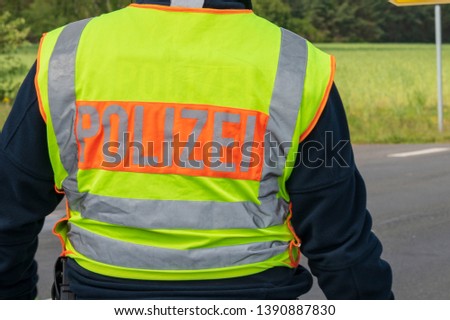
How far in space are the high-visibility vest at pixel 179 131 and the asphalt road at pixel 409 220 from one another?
408cm

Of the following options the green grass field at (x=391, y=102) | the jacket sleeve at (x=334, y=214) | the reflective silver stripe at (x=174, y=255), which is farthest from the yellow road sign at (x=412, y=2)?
the reflective silver stripe at (x=174, y=255)

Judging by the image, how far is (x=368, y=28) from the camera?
64.1 meters

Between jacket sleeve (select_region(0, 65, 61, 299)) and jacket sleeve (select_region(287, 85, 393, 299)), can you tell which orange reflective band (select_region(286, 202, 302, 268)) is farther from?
jacket sleeve (select_region(0, 65, 61, 299))

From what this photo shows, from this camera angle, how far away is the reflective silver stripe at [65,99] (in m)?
2.21

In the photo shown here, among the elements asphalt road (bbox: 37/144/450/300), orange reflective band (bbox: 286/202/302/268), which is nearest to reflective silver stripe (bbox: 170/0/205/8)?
orange reflective band (bbox: 286/202/302/268)

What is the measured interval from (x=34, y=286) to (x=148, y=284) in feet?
1.25

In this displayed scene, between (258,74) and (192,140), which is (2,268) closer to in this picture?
(192,140)

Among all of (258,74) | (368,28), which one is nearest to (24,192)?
(258,74)

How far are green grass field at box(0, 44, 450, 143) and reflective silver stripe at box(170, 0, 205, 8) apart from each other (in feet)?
43.4

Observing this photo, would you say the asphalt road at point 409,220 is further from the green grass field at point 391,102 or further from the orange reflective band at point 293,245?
the orange reflective band at point 293,245

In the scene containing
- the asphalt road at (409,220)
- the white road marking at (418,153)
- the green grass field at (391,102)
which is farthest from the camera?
the green grass field at (391,102)

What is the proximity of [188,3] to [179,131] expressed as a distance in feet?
0.86

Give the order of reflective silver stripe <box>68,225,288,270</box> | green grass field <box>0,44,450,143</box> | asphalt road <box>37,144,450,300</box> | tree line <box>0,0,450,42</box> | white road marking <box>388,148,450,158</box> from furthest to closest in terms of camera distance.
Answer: tree line <box>0,0,450,42</box>, green grass field <box>0,44,450,143</box>, white road marking <box>388,148,450,158</box>, asphalt road <box>37,144,450,300</box>, reflective silver stripe <box>68,225,288,270</box>

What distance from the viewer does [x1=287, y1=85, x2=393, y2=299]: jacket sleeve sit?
7.21 feet
